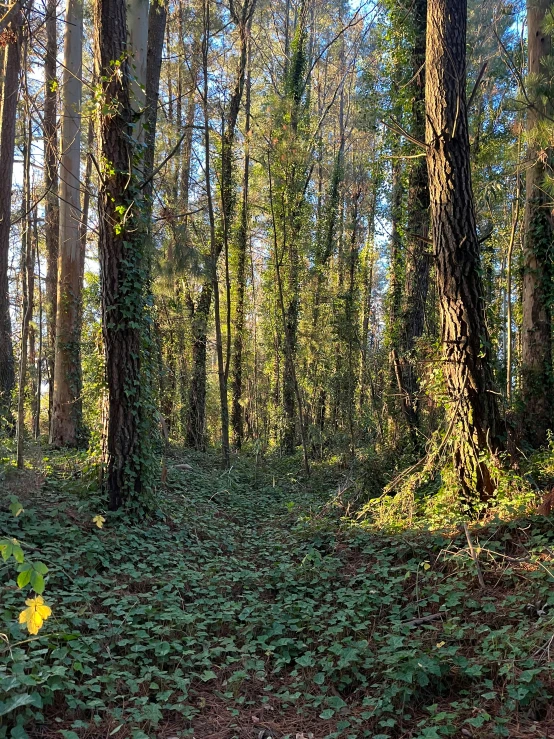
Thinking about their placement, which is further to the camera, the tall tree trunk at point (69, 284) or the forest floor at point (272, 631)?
the tall tree trunk at point (69, 284)

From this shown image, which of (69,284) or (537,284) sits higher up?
(69,284)

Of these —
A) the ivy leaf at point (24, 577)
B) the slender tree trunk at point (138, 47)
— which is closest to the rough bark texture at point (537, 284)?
the slender tree trunk at point (138, 47)

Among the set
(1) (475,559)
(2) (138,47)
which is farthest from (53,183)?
(1) (475,559)

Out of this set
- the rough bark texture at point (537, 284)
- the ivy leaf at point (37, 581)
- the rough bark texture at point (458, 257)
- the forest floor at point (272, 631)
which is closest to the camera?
the ivy leaf at point (37, 581)

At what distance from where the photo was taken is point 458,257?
575cm

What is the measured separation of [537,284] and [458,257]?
11.1ft

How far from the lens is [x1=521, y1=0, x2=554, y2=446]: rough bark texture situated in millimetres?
7934

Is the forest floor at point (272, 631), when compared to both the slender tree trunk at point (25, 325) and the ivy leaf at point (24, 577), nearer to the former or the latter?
the slender tree trunk at point (25, 325)

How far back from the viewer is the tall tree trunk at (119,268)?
5680mm

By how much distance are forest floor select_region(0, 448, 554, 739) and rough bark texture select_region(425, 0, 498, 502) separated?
3.91ft

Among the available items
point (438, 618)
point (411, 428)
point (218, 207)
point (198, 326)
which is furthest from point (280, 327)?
point (438, 618)

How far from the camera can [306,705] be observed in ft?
9.94

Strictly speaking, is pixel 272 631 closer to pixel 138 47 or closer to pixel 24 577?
pixel 24 577

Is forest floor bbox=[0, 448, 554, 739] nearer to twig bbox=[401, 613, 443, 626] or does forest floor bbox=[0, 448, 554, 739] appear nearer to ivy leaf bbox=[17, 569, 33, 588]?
twig bbox=[401, 613, 443, 626]
